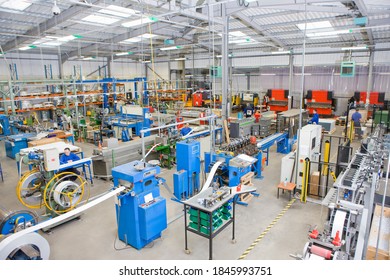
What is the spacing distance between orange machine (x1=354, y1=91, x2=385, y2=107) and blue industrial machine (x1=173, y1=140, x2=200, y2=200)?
14.8m

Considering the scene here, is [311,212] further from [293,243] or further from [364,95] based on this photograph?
[364,95]

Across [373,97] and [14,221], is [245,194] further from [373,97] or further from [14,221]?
[373,97]

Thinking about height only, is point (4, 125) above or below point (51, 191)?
above

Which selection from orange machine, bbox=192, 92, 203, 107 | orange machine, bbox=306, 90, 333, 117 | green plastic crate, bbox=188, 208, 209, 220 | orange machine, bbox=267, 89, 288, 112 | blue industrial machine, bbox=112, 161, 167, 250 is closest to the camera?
green plastic crate, bbox=188, 208, 209, 220

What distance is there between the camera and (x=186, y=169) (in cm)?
699

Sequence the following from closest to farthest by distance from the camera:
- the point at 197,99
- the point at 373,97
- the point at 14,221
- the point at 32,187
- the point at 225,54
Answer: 1. the point at 14,221
2. the point at 32,187
3. the point at 225,54
4. the point at 373,97
5. the point at 197,99

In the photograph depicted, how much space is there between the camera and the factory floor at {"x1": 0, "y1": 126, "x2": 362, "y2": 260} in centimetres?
A: 496

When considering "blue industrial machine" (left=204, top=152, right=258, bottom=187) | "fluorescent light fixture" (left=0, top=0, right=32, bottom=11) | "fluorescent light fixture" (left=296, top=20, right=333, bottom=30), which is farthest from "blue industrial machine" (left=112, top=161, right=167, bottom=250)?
"fluorescent light fixture" (left=296, top=20, right=333, bottom=30)

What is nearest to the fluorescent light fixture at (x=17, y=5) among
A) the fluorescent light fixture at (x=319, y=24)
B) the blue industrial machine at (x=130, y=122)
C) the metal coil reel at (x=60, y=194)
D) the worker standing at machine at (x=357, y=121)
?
the blue industrial machine at (x=130, y=122)

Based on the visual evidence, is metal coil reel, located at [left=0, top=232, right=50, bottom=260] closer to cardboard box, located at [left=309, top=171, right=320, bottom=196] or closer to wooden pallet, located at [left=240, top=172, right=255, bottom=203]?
wooden pallet, located at [left=240, top=172, right=255, bottom=203]

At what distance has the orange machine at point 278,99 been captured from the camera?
19844 mm

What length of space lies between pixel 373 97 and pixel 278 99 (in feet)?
19.4

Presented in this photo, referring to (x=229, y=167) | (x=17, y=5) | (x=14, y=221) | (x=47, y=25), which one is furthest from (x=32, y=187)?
(x=47, y=25)

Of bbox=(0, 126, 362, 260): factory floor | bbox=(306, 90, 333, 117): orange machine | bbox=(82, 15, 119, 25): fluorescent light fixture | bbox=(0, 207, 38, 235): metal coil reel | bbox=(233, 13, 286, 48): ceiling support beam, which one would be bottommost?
bbox=(0, 126, 362, 260): factory floor
